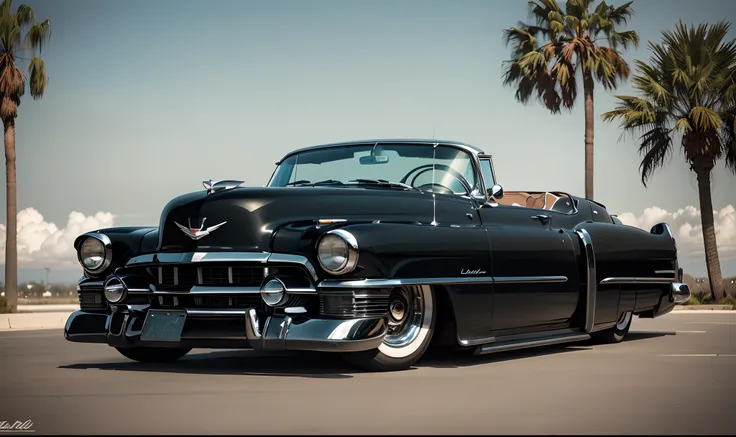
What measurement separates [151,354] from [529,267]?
301cm

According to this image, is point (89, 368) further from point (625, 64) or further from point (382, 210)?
point (625, 64)

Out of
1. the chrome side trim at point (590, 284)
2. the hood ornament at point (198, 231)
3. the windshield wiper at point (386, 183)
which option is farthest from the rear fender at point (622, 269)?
the hood ornament at point (198, 231)

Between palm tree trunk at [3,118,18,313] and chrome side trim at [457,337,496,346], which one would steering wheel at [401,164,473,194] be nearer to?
chrome side trim at [457,337,496,346]

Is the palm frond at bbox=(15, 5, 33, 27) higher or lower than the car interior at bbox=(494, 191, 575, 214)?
higher

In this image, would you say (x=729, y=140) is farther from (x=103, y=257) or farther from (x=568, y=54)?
(x=103, y=257)

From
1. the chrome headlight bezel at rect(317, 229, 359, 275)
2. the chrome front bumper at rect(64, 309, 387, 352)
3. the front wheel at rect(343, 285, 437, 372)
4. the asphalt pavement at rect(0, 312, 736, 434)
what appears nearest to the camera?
the asphalt pavement at rect(0, 312, 736, 434)

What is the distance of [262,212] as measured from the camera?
704cm

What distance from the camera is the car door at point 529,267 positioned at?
25.2ft

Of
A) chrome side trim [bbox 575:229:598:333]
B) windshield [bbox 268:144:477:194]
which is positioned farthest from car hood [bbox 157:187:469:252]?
chrome side trim [bbox 575:229:598:333]

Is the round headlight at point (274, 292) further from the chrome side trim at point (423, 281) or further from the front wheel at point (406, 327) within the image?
the front wheel at point (406, 327)

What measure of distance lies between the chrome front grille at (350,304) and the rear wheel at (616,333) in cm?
394

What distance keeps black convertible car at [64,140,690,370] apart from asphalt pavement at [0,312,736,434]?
11.0 inches

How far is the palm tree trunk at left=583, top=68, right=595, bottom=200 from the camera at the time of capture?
29.3 meters

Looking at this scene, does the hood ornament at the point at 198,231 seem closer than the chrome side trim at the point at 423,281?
No
